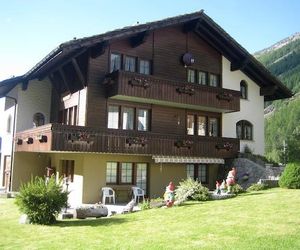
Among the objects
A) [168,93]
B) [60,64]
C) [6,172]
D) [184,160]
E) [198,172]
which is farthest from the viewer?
[6,172]

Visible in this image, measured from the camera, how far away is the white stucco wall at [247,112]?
29.0 m

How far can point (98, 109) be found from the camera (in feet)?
75.0

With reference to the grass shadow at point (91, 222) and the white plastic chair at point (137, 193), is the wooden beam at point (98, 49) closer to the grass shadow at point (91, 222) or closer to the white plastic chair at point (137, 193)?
the white plastic chair at point (137, 193)

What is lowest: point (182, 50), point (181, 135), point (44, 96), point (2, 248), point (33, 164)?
point (2, 248)

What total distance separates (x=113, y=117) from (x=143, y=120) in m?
2.05

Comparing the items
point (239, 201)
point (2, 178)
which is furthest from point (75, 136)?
point (2, 178)

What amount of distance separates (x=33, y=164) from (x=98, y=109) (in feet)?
25.3

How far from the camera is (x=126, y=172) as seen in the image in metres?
24.1

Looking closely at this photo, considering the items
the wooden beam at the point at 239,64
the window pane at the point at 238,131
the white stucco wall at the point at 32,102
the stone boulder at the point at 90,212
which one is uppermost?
the wooden beam at the point at 239,64

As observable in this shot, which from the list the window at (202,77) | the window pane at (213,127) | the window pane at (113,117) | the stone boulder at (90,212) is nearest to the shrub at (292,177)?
the window pane at (213,127)

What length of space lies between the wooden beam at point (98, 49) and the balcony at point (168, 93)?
1.36m

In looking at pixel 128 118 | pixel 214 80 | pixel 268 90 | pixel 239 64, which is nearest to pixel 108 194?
pixel 128 118

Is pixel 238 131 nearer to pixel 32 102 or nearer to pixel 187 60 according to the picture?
pixel 187 60

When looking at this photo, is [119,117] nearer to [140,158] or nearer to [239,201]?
[140,158]
